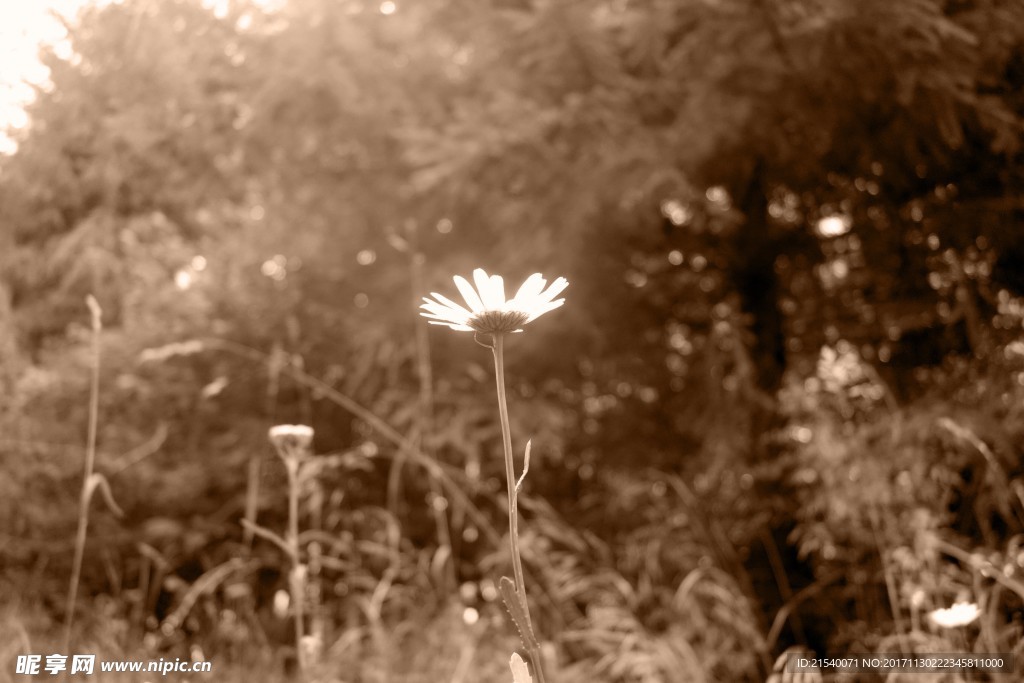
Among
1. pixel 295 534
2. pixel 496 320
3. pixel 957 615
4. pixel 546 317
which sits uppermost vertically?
pixel 546 317

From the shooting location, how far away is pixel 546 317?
296 cm

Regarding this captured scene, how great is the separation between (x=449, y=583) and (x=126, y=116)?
1.97 meters

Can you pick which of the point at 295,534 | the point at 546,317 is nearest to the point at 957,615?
the point at 295,534

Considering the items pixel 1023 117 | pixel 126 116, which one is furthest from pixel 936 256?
pixel 126 116

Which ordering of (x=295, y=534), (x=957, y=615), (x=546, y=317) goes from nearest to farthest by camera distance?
(x=295, y=534)
(x=957, y=615)
(x=546, y=317)

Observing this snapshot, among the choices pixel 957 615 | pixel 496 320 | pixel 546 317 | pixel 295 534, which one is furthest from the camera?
pixel 546 317

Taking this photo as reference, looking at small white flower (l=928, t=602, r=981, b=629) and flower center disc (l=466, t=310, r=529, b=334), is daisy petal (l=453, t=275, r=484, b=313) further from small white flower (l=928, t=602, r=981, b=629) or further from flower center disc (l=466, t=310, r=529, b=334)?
small white flower (l=928, t=602, r=981, b=629)

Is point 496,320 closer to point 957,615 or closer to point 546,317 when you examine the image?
point 957,615

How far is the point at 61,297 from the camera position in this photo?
3.41 m

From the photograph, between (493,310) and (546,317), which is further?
(546,317)

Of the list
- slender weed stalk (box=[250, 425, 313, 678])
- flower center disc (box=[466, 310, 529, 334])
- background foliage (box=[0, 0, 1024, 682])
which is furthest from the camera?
A: background foliage (box=[0, 0, 1024, 682])

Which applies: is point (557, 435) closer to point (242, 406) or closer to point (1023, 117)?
point (242, 406)

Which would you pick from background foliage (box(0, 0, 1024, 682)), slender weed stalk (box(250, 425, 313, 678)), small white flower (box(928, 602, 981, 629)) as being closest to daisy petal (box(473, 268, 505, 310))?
slender weed stalk (box(250, 425, 313, 678))

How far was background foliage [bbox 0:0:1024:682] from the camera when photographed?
8.29ft
